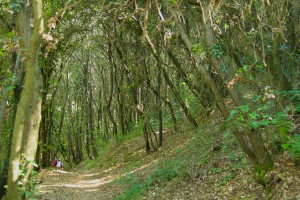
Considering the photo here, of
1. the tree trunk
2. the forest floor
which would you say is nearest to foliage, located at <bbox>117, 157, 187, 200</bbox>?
the forest floor

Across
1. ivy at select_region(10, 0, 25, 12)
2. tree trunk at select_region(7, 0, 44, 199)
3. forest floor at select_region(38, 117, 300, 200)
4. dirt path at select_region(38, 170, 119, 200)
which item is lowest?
dirt path at select_region(38, 170, 119, 200)

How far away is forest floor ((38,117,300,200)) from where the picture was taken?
600cm

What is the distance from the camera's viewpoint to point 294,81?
7.21 m

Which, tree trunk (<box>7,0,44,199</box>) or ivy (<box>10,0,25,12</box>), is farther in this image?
ivy (<box>10,0,25,12</box>)

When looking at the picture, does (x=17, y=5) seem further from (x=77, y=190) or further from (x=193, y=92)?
(x=77, y=190)

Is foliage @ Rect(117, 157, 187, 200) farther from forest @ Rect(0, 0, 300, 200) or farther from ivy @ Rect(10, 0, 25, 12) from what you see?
ivy @ Rect(10, 0, 25, 12)

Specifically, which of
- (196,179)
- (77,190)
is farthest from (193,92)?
(77,190)

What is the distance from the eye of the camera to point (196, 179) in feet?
28.9

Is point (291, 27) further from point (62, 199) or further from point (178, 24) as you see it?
point (62, 199)

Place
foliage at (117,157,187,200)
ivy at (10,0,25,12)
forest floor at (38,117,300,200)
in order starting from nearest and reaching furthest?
ivy at (10,0,25,12) → forest floor at (38,117,300,200) → foliage at (117,157,187,200)

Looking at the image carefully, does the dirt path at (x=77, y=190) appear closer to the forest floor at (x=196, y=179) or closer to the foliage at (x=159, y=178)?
the forest floor at (x=196, y=179)

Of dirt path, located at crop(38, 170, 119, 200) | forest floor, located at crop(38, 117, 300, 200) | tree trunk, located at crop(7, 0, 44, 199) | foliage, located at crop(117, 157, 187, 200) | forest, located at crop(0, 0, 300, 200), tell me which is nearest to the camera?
tree trunk, located at crop(7, 0, 44, 199)

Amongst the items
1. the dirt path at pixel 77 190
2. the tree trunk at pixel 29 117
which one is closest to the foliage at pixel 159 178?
→ the dirt path at pixel 77 190

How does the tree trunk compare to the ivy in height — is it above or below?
below
